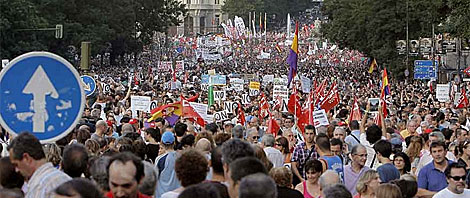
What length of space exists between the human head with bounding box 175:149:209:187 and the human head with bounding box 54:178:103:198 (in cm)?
151

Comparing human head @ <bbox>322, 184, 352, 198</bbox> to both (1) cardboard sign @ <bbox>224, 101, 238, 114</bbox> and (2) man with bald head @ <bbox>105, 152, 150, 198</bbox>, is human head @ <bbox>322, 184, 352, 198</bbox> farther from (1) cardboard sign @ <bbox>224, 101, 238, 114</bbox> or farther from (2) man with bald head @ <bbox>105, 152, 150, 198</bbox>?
(1) cardboard sign @ <bbox>224, 101, 238, 114</bbox>

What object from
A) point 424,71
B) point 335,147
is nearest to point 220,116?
point 335,147

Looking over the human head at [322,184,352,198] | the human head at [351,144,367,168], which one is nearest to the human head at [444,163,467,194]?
the human head at [351,144,367,168]

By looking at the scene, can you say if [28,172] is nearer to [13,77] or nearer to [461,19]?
[13,77]

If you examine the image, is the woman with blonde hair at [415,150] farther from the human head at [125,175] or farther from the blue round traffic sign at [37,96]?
the human head at [125,175]

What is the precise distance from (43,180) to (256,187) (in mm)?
1703

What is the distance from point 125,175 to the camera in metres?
6.82

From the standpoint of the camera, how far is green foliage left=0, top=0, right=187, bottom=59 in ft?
214

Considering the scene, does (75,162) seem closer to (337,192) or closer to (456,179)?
(337,192)

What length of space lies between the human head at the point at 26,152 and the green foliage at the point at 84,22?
171 feet

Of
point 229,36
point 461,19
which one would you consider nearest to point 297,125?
point 461,19

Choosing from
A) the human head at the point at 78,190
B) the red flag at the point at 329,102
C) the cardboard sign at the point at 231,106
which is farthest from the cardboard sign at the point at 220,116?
the human head at the point at 78,190

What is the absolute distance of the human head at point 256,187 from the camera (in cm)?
631

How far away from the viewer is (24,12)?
65312 millimetres
